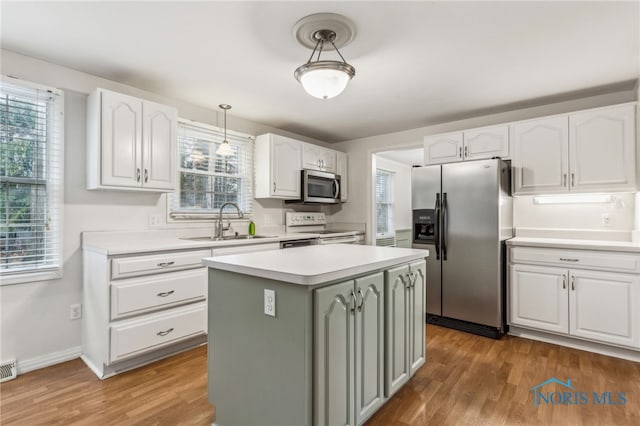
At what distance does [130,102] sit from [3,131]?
0.86 meters

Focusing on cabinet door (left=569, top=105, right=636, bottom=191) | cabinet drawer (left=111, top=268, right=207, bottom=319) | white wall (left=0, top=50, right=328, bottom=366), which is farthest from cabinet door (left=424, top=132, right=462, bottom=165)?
white wall (left=0, top=50, right=328, bottom=366)

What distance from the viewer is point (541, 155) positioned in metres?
3.24

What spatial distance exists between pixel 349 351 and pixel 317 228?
11.3 feet

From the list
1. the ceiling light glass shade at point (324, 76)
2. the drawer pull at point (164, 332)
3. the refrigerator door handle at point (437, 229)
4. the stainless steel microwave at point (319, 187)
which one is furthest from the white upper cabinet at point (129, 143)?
the refrigerator door handle at point (437, 229)

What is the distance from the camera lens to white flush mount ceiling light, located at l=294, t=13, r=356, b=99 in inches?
74.8

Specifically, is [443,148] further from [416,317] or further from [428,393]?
[428,393]

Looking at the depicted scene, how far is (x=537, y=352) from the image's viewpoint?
9.26 feet

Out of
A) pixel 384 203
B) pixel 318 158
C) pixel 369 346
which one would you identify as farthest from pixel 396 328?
pixel 384 203

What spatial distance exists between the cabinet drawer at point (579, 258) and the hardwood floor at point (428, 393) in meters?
0.76

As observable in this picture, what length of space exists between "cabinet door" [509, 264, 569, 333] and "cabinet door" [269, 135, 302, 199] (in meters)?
2.61

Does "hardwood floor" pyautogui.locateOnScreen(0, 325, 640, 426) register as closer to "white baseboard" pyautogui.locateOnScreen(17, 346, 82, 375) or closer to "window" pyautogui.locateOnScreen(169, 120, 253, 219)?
"white baseboard" pyautogui.locateOnScreen(17, 346, 82, 375)

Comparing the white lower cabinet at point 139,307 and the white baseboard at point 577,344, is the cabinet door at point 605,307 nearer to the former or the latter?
the white baseboard at point 577,344

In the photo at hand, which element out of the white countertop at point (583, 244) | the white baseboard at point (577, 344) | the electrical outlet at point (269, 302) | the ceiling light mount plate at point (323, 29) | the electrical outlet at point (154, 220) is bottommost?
the white baseboard at point (577, 344)

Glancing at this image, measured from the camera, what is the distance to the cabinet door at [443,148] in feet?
12.3
